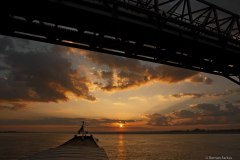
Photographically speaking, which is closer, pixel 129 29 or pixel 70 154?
pixel 129 29

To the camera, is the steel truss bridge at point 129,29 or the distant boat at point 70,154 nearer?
the steel truss bridge at point 129,29

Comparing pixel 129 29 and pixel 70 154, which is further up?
pixel 129 29

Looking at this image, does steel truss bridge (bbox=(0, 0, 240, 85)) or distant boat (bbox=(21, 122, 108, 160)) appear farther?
distant boat (bbox=(21, 122, 108, 160))

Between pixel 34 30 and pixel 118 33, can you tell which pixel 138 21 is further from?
pixel 34 30

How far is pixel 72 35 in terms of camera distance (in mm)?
15789

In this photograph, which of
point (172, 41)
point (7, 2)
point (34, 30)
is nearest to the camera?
point (7, 2)

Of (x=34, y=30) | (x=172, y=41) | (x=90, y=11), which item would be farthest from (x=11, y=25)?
(x=172, y=41)

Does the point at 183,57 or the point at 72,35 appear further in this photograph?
the point at 183,57

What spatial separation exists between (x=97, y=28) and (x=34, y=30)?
345 cm

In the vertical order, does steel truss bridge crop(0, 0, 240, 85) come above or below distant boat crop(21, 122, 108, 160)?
above

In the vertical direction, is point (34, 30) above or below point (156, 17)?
below

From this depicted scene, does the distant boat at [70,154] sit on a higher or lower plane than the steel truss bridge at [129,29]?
lower

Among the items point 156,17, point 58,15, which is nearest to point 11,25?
point 58,15

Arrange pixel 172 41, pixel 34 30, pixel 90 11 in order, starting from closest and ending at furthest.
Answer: pixel 90 11 → pixel 34 30 → pixel 172 41
